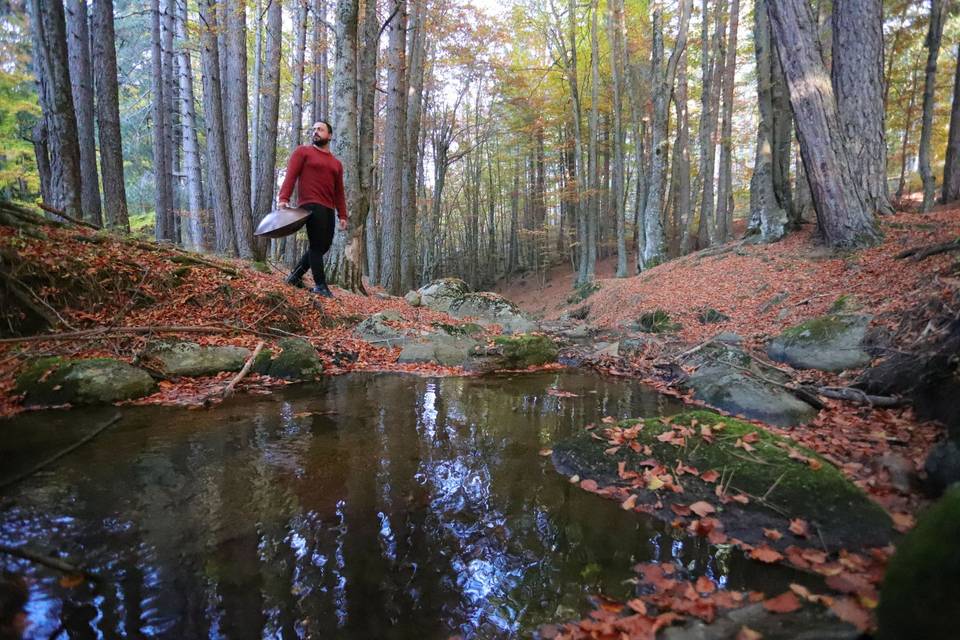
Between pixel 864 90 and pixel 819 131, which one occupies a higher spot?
pixel 864 90

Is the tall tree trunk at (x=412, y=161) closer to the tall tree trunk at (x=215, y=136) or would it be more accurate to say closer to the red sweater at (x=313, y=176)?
the tall tree trunk at (x=215, y=136)

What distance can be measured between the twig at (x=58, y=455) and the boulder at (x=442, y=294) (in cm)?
879

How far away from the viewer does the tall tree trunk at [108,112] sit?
8.85 metres

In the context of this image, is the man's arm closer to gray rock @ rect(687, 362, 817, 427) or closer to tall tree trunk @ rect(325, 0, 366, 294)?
tall tree trunk @ rect(325, 0, 366, 294)

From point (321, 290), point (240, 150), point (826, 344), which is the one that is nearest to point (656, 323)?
point (826, 344)

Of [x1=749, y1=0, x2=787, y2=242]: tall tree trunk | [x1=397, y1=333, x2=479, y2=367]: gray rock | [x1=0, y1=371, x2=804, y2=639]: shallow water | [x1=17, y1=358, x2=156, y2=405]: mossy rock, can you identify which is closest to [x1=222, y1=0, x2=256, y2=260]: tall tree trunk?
[x1=397, y1=333, x2=479, y2=367]: gray rock

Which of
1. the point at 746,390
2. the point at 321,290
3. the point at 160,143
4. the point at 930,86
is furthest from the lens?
the point at 930,86

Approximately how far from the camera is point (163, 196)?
12.9m

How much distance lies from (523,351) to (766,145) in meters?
8.14

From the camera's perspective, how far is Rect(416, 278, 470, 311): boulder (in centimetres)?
1245

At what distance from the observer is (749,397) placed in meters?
4.33

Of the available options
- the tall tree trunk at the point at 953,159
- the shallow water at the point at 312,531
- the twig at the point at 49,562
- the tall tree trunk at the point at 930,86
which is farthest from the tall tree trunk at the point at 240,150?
the tall tree trunk at the point at 953,159

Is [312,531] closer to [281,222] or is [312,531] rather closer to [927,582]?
[927,582]

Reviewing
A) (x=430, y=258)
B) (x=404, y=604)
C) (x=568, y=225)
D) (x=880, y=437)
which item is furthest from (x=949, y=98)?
(x=404, y=604)
